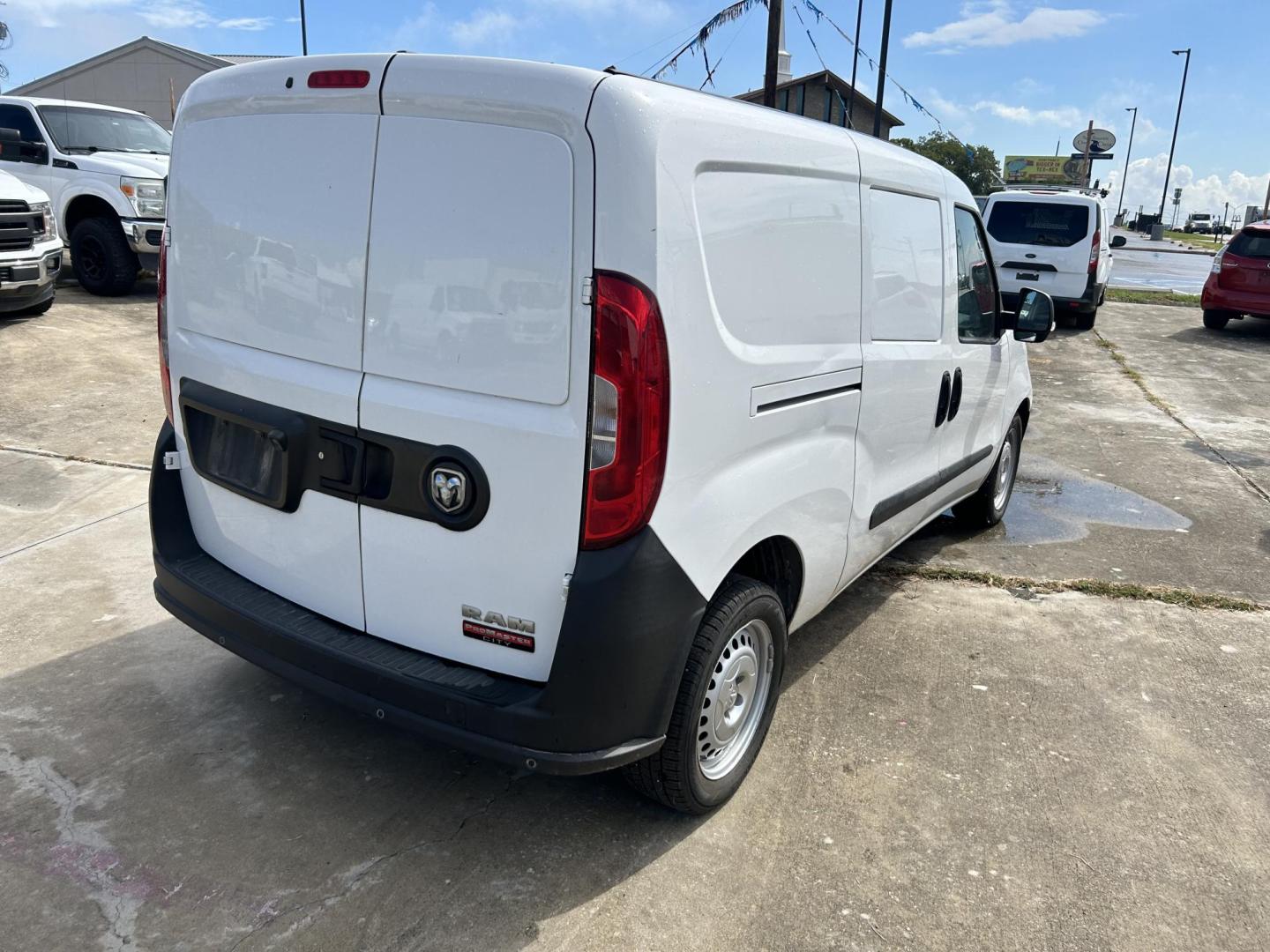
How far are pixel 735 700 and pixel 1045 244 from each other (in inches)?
524

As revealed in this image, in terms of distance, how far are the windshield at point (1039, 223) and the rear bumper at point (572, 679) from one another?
13.6m

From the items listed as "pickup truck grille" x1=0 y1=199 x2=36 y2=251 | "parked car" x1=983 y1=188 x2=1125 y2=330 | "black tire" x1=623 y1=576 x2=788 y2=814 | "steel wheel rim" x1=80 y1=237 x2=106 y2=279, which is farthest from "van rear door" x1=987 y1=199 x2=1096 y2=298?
"black tire" x1=623 y1=576 x2=788 y2=814

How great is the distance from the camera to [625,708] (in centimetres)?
252

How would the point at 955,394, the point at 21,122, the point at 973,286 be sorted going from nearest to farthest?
the point at 955,394
the point at 973,286
the point at 21,122

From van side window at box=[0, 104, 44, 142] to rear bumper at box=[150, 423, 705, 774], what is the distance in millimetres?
11141

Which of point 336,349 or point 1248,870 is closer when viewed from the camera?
point 336,349

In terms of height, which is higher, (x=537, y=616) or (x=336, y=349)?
(x=336, y=349)

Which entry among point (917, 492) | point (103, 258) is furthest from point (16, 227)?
point (917, 492)

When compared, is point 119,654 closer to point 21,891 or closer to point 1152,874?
point 21,891

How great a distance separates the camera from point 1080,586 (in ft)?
16.3

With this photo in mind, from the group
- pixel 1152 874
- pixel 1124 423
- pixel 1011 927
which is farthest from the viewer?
pixel 1124 423

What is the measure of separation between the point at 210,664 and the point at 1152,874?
3315mm

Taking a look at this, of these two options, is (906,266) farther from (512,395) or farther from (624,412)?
(512,395)

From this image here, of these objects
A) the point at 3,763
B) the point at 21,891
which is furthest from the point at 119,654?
the point at 21,891
